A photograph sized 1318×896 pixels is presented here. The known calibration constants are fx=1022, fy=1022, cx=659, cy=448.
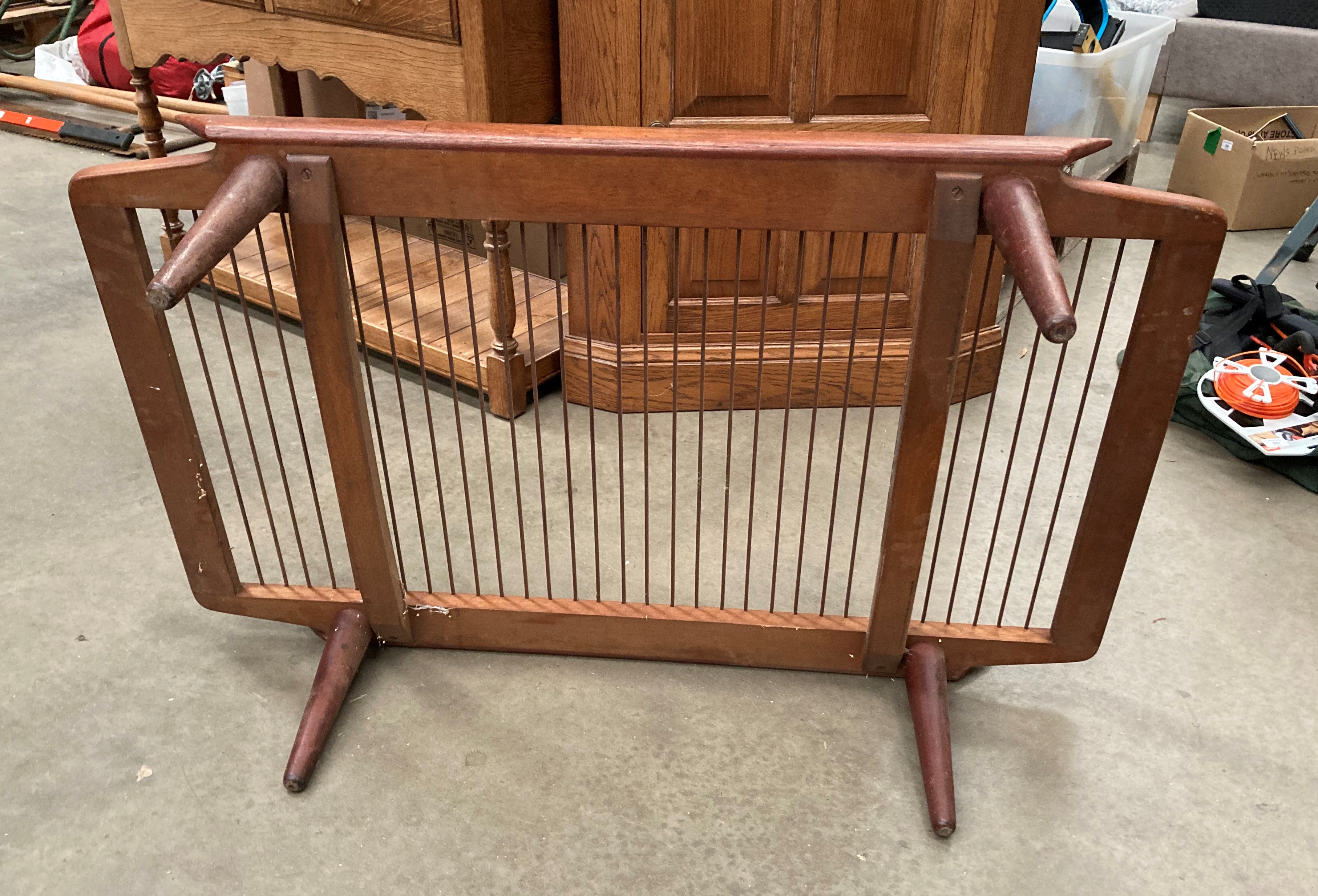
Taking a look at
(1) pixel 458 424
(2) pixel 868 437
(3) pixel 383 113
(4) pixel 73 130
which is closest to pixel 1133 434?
(2) pixel 868 437

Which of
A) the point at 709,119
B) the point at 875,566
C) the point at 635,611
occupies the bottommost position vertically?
the point at 875,566

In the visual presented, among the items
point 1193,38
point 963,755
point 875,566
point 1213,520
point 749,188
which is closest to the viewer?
point 749,188

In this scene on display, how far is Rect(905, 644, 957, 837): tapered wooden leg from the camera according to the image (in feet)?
4.32

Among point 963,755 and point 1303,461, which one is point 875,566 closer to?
point 963,755

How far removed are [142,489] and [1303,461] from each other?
90.3 inches

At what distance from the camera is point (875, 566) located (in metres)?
1.82

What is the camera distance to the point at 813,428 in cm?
129

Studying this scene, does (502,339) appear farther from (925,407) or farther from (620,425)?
(925,407)

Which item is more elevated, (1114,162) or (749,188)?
(749,188)

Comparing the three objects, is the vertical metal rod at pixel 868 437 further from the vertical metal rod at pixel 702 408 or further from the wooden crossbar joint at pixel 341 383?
the wooden crossbar joint at pixel 341 383

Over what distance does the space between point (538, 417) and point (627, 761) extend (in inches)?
19.9

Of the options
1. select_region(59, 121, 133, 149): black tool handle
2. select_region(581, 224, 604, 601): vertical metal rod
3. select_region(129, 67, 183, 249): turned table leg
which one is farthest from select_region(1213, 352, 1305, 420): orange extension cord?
select_region(59, 121, 133, 149): black tool handle

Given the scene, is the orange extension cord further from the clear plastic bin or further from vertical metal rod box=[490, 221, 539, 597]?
vertical metal rod box=[490, 221, 539, 597]

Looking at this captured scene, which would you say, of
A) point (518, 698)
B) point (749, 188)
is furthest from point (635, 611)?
point (749, 188)
